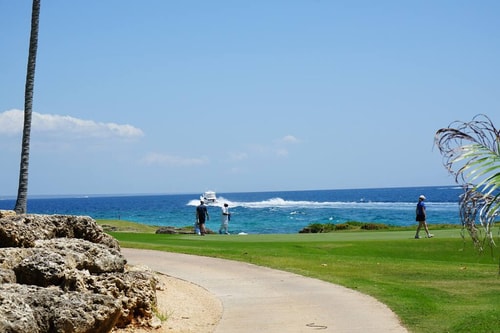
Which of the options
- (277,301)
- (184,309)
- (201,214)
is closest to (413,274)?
(277,301)

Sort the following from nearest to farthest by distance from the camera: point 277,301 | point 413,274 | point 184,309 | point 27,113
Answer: point 184,309
point 277,301
point 27,113
point 413,274

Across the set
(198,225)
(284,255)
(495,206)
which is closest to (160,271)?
(284,255)

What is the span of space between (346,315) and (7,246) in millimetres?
6245

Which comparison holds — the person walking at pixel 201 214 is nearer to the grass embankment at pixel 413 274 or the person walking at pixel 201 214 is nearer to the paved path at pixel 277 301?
the grass embankment at pixel 413 274

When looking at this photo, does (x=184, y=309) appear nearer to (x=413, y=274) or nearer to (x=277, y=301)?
(x=277, y=301)

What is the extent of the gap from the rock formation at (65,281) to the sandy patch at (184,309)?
0.45 metres

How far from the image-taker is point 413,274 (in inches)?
815

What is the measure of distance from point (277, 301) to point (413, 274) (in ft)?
21.6

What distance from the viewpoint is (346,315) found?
1385cm

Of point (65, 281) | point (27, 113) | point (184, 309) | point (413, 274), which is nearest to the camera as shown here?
point (65, 281)

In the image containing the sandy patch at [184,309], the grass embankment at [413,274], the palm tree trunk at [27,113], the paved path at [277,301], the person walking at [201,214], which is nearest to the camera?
the paved path at [277,301]

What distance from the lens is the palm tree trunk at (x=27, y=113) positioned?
19.2 meters

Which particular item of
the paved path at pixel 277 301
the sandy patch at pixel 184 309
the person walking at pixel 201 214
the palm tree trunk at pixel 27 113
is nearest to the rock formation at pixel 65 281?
the sandy patch at pixel 184 309

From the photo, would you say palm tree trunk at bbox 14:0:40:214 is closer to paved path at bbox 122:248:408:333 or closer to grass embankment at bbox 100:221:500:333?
paved path at bbox 122:248:408:333
